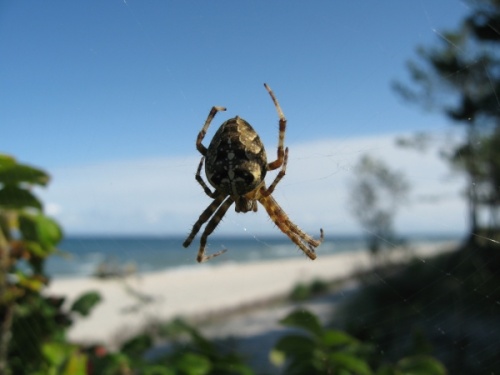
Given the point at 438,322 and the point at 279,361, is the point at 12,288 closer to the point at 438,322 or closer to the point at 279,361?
the point at 279,361

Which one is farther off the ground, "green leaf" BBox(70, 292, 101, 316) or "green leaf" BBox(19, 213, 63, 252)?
"green leaf" BBox(19, 213, 63, 252)

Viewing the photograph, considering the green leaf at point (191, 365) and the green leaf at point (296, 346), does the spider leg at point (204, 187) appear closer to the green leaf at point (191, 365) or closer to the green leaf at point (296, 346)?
the green leaf at point (296, 346)

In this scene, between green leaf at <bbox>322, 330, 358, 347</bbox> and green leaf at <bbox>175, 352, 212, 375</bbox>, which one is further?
green leaf at <bbox>322, 330, 358, 347</bbox>

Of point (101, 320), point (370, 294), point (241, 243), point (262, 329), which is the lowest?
point (241, 243)

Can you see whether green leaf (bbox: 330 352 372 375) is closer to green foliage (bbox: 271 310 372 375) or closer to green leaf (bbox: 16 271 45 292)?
green foliage (bbox: 271 310 372 375)

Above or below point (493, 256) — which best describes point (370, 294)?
below

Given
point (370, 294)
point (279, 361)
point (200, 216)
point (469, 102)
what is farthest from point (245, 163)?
point (370, 294)

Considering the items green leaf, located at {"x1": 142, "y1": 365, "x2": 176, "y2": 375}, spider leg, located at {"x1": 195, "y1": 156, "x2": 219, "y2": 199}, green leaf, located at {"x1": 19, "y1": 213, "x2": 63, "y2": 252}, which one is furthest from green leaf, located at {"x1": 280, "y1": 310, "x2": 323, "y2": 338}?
spider leg, located at {"x1": 195, "y1": 156, "x2": 219, "y2": 199}

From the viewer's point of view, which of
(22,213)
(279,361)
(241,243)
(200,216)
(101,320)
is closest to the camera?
(22,213)
